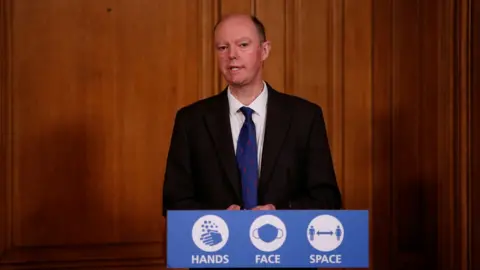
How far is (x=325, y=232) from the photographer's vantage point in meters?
1.49

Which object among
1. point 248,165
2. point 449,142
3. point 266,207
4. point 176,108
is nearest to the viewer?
point 266,207

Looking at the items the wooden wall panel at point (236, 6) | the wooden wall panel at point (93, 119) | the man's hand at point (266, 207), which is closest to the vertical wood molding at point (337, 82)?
the wooden wall panel at point (236, 6)

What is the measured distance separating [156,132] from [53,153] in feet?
1.63

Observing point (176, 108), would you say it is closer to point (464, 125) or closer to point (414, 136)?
point (414, 136)

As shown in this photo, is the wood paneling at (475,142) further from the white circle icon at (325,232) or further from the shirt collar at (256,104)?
the white circle icon at (325,232)

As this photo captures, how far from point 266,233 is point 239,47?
2.06 feet

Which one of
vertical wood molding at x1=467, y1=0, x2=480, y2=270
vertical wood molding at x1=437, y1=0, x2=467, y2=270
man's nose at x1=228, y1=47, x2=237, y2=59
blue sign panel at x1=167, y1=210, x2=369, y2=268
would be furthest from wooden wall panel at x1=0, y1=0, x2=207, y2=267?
blue sign panel at x1=167, y1=210, x2=369, y2=268

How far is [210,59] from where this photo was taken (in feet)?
10.6

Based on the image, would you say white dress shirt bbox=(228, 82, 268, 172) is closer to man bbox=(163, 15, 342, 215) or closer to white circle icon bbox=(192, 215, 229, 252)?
man bbox=(163, 15, 342, 215)

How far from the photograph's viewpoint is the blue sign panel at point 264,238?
1.48 m

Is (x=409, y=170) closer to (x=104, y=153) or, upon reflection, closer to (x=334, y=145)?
(x=334, y=145)

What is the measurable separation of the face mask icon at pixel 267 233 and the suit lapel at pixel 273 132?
369 millimetres

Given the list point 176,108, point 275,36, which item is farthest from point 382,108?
point 176,108

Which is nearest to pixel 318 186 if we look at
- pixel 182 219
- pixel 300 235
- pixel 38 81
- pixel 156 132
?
pixel 300 235
